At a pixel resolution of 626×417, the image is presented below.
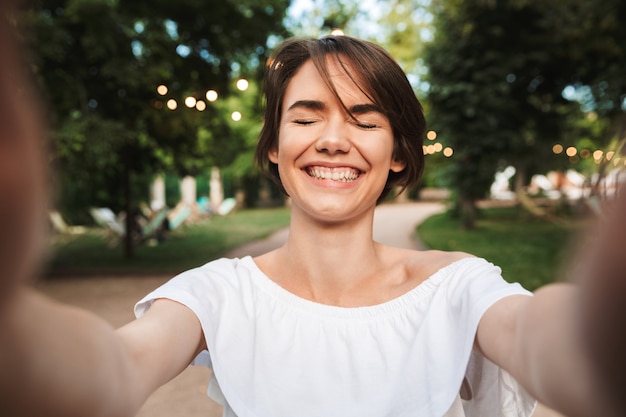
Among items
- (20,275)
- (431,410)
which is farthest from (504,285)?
(20,275)

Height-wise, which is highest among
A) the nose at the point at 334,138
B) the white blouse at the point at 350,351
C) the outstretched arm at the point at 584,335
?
the nose at the point at 334,138

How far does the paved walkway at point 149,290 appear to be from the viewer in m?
3.73

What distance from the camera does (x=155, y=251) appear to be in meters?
11.6

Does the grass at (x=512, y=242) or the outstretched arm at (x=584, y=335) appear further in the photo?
the grass at (x=512, y=242)

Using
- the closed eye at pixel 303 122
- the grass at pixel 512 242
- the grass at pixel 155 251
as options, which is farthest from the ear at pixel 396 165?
the grass at pixel 155 251

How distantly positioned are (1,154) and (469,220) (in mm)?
14262

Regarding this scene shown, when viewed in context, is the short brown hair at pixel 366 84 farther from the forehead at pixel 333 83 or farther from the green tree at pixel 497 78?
the green tree at pixel 497 78

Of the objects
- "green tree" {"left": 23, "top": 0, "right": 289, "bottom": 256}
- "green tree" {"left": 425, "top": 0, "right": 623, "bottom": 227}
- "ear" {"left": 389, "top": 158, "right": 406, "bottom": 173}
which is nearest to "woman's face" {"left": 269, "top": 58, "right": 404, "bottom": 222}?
"ear" {"left": 389, "top": 158, "right": 406, "bottom": 173}

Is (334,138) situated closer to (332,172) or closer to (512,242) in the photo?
(332,172)

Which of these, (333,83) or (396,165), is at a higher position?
(333,83)

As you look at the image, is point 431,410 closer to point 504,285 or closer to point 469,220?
point 504,285

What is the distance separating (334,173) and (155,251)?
10904 mm

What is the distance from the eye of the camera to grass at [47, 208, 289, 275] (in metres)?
9.48

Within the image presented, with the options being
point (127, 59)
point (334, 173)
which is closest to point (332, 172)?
point (334, 173)
